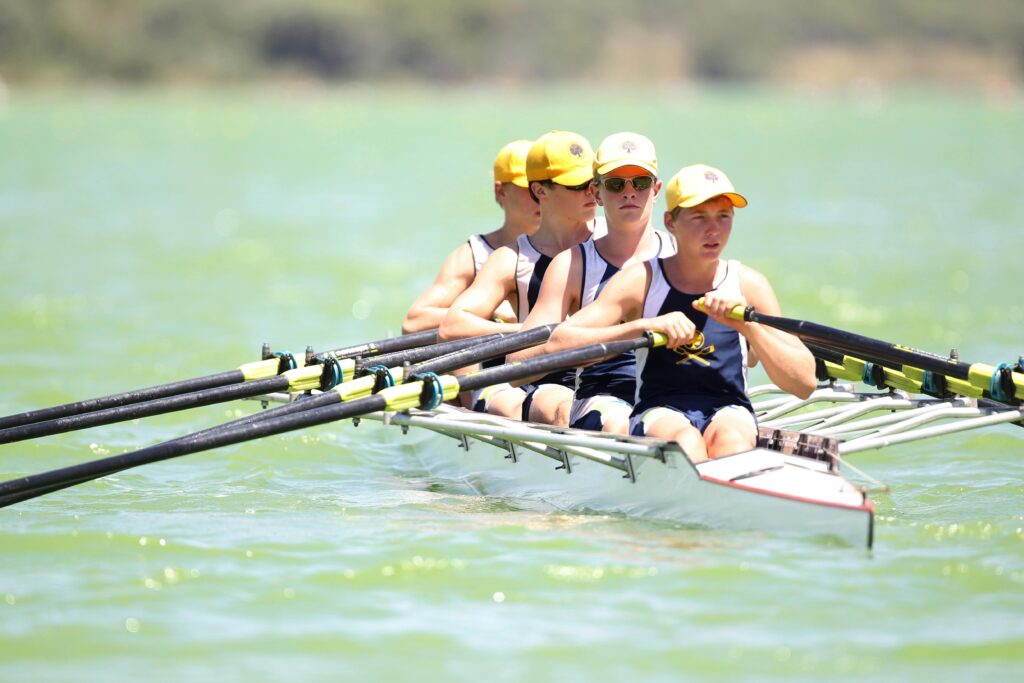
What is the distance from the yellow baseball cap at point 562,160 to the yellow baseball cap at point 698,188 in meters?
1.05

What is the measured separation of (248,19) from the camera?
120m

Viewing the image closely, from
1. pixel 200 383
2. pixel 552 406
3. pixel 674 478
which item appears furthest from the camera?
pixel 200 383

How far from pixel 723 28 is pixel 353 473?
434ft

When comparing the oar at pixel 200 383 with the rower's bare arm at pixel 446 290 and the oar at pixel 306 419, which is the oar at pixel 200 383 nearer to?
the rower's bare arm at pixel 446 290

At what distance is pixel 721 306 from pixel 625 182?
0.97 m

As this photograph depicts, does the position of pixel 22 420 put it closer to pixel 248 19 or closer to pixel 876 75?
pixel 248 19

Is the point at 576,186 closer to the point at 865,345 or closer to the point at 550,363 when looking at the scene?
the point at 550,363

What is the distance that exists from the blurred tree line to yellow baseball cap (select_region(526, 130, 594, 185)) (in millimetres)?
105930

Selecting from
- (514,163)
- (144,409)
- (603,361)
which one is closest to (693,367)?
(603,361)

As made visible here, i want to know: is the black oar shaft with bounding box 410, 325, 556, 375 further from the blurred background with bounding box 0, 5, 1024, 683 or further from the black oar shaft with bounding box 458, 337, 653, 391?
the blurred background with bounding box 0, 5, 1024, 683

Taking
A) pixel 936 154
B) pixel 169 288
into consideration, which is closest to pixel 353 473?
pixel 169 288

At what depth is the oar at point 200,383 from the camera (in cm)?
739

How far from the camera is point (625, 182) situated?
6930mm

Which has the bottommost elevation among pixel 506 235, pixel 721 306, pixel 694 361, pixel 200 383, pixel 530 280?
pixel 200 383
